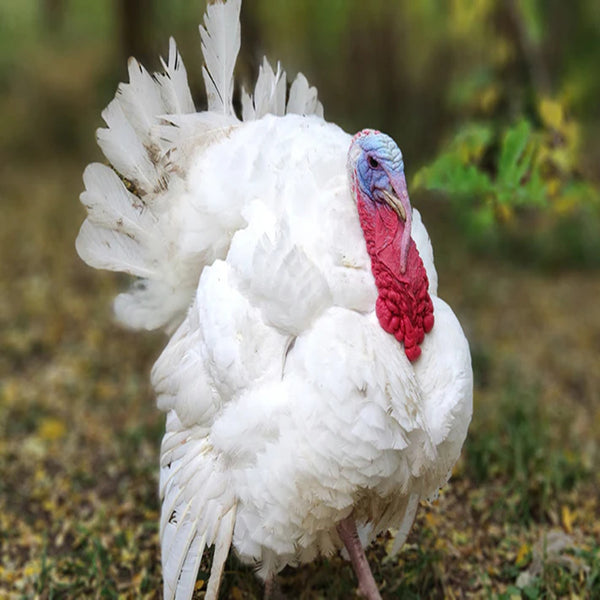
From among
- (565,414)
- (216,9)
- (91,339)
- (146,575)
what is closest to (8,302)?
(91,339)

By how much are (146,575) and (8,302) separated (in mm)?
3385

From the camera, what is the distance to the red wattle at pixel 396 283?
248cm

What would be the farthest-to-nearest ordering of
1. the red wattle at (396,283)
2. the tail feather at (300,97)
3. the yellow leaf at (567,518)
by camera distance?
the yellow leaf at (567,518)
the tail feather at (300,97)
the red wattle at (396,283)

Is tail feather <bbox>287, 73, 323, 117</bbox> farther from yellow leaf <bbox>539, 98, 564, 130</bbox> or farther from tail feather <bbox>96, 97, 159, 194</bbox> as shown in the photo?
yellow leaf <bbox>539, 98, 564, 130</bbox>

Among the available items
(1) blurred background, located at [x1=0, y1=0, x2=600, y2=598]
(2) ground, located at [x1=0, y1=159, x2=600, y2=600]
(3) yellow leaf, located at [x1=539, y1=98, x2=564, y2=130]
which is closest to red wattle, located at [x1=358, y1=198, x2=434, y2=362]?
(1) blurred background, located at [x1=0, y1=0, x2=600, y2=598]

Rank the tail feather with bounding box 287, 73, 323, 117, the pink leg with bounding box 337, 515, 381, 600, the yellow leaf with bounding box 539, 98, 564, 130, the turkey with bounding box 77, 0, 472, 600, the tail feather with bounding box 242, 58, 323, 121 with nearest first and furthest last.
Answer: the turkey with bounding box 77, 0, 472, 600, the pink leg with bounding box 337, 515, 381, 600, the tail feather with bounding box 242, 58, 323, 121, the tail feather with bounding box 287, 73, 323, 117, the yellow leaf with bounding box 539, 98, 564, 130

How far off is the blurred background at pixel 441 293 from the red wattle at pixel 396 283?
37.9 inches

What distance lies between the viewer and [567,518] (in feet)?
11.6

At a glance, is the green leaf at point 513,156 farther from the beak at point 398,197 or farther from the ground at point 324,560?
the ground at point 324,560

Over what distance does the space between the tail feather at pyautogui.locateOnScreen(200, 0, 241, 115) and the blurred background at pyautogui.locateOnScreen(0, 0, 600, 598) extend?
100 centimetres

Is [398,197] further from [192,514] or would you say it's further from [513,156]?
[192,514]

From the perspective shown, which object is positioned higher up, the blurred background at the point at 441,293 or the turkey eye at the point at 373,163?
the turkey eye at the point at 373,163

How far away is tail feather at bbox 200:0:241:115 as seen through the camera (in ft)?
9.88

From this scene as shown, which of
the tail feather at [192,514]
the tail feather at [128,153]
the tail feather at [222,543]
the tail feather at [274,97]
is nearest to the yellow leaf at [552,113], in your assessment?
the tail feather at [274,97]
